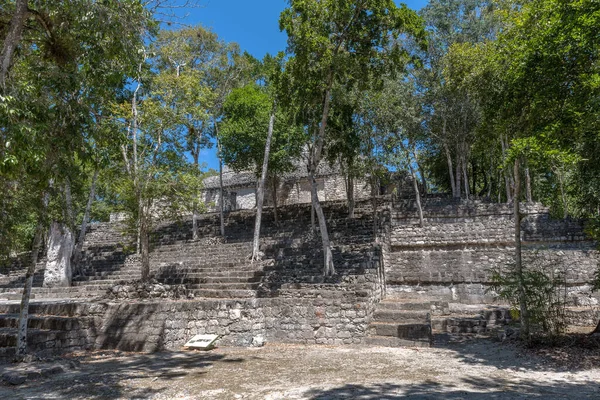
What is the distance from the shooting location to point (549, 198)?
26062 millimetres

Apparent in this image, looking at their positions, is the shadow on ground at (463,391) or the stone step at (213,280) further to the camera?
the stone step at (213,280)

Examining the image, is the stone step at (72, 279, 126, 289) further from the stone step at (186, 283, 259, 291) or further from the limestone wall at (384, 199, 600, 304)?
the limestone wall at (384, 199, 600, 304)

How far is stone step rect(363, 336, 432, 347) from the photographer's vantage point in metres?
8.41

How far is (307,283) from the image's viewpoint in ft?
37.0

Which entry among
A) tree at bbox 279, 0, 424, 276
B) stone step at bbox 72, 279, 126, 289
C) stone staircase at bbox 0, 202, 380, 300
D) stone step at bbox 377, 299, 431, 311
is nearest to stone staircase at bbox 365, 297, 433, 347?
stone step at bbox 377, 299, 431, 311

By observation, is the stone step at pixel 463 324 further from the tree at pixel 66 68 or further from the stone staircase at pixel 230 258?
the tree at pixel 66 68

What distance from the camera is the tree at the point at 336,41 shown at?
37.0 feet

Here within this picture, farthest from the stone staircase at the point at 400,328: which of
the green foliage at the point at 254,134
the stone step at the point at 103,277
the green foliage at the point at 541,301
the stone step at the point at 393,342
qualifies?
the green foliage at the point at 254,134

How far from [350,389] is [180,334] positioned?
198 inches

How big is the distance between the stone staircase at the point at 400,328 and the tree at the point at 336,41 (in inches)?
91.7

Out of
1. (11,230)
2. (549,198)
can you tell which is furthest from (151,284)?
(549,198)

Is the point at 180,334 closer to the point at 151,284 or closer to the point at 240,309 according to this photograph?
the point at 240,309

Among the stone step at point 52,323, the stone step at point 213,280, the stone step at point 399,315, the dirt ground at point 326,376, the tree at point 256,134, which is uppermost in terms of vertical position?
the tree at point 256,134

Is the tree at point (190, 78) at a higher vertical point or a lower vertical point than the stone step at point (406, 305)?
higher
